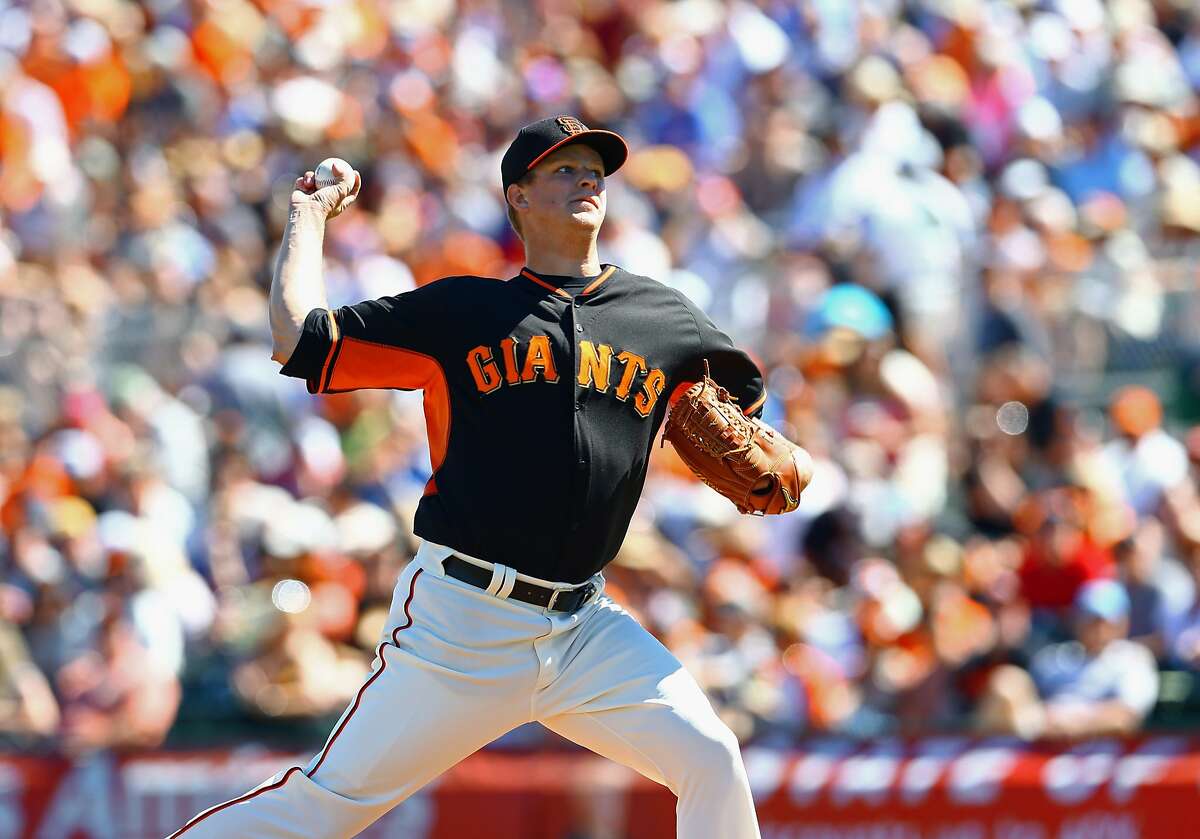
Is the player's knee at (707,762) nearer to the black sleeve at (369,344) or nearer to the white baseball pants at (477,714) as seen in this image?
the white baseball pants at (477,714)

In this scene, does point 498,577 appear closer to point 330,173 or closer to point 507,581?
point 507,581

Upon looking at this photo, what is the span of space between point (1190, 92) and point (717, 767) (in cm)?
851

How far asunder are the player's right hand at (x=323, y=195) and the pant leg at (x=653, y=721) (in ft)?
3.87

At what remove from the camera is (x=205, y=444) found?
1088 cm

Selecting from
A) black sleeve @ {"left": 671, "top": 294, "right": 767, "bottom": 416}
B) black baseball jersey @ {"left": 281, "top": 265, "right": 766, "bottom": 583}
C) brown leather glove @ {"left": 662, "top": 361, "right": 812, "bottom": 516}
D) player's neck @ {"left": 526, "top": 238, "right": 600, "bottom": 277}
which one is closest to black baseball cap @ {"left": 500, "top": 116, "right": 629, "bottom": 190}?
player's neck @ {"left": 526, "top": 238, "right": 600, "bottom": 277}

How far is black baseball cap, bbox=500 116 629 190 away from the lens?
4.90m

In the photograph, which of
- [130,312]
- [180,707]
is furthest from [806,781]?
[130,312]

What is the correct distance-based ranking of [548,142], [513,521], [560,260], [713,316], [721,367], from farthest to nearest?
[713,316], [721,367], [560,260], [548,142], [513,521]

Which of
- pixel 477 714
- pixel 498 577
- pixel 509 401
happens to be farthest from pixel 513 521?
pixel 477 714

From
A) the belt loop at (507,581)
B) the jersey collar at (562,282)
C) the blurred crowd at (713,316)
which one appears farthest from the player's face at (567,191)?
the blurred crowd at (713,316)

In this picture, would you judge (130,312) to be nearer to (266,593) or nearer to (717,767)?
(266,593)

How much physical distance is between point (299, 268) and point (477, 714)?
112 cm

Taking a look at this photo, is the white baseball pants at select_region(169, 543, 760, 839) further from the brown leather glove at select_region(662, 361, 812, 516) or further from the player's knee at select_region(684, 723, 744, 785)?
the brown leather glove at select_region(662, 361, 812, 516)

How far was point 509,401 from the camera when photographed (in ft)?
15.7
